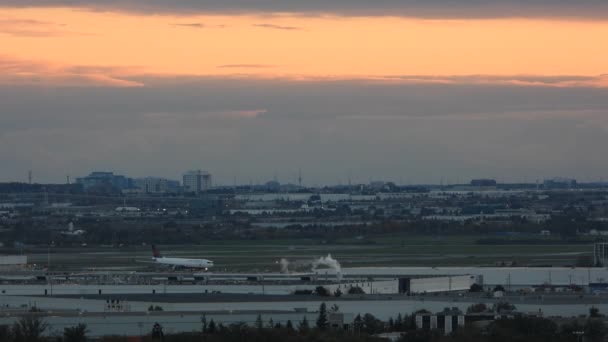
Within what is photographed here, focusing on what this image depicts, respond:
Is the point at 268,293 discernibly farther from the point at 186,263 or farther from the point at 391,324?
the point at 186,263

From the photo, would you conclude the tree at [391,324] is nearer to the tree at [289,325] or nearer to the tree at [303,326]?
the tree at [303,326]

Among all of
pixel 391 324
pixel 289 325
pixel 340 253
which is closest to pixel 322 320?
pixel 289 325

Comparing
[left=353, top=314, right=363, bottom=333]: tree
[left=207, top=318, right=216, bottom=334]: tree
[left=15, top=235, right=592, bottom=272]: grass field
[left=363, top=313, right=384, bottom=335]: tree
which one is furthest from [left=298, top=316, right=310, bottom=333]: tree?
[left=15, top=235, right=592, bottom=272]: grass field

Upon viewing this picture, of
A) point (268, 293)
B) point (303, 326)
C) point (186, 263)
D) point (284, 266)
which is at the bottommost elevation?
point (303, 326)

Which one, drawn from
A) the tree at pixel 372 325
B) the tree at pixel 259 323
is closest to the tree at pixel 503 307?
the tree at pixel 372 325

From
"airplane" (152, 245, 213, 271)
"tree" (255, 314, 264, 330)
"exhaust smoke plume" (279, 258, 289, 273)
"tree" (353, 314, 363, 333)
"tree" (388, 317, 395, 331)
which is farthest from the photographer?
"airplane" (152, 245, 213, 271)

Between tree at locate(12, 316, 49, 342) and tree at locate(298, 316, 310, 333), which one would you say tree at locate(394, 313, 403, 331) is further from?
tree at locate(12, 316, 49, 342)

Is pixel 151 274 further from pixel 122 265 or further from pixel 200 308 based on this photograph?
pixel 200 308
